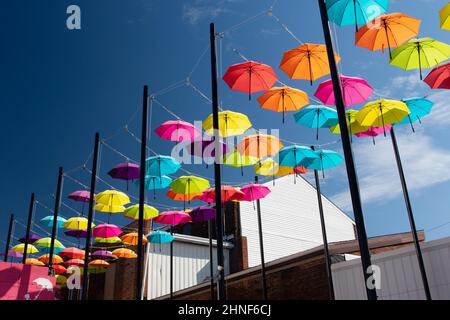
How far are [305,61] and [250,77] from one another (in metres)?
1.49

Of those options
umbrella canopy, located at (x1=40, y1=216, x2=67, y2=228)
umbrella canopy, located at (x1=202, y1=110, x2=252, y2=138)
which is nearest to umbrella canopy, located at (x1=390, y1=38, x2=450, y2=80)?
umbrella canopy, located at (x1=202, y1=110, x2=252, y2=138)

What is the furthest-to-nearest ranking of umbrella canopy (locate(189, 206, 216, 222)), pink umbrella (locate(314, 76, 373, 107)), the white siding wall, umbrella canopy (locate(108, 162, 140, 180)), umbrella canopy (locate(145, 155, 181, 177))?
the white siding wall → umbrella canopy (locate(189, 206, 216, 222)) → umbrella canopy (locate(108, 162, 140, 180)) → umbrella canopy (locate(145, 155, 181, 177)) → pink umbrella (locate(314, 76, 373, 107))

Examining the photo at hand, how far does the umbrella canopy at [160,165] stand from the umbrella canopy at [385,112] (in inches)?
253

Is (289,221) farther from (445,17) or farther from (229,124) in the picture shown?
(445,17)

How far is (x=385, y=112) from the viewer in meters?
11.8

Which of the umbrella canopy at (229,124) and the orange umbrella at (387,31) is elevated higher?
the orange umbrella at (387,31)

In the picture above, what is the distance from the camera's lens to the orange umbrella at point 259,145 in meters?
13.9

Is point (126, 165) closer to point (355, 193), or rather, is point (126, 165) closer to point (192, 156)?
point (192, 156)

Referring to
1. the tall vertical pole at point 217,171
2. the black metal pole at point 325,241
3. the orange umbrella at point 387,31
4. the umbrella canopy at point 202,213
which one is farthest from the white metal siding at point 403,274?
the tall vertical pole at point 217,171

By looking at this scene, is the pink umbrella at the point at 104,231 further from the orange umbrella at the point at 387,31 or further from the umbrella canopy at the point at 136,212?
the orange umbrella at the point at 387,31

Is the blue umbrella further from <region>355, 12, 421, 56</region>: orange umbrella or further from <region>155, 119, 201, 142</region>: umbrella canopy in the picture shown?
<region>155, 119, 201, 142</region>: umbrella canopy

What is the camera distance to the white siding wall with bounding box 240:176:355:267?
93.0 feet

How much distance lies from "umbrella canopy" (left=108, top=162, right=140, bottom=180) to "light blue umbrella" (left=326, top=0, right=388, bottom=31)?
887 centimetres
